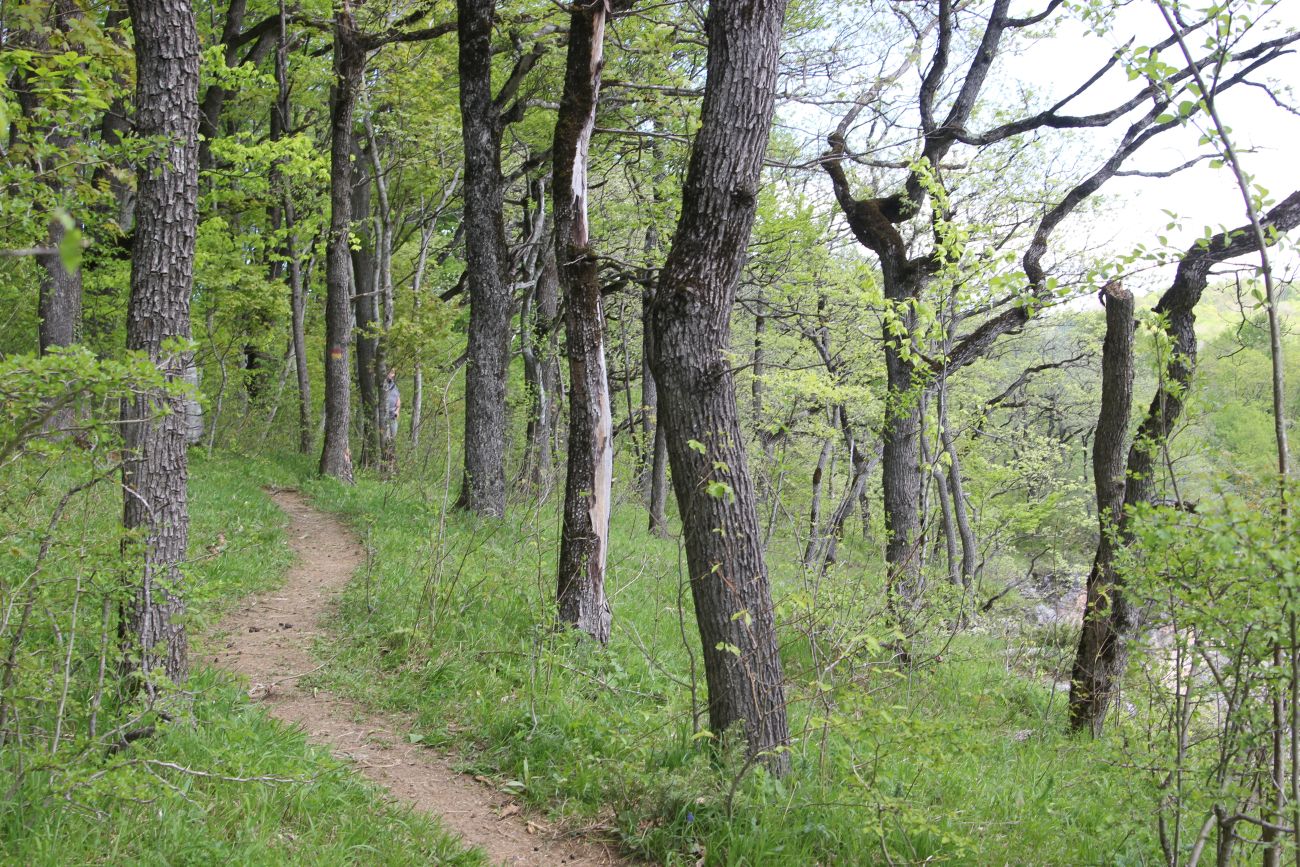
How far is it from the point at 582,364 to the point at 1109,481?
185 inches

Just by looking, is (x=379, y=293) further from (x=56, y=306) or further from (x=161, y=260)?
(x=161, y=260)

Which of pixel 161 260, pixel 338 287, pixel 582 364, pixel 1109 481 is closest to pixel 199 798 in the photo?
pixel 161 260

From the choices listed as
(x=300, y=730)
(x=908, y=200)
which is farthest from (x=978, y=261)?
(x=300, y=730)

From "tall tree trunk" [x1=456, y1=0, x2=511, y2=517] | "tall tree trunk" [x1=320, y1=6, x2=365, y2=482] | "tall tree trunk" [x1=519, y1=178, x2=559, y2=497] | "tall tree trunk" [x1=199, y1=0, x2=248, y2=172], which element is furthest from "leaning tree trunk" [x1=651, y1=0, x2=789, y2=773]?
"tall tree trunk" [x1=199, y1=0, x2=248, y2=172]

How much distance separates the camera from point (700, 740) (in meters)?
4.68

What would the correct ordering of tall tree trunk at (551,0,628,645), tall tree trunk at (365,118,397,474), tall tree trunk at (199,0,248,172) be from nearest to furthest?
tall tree trunk at (551,0,628,645), tall tree trunk at (199,0,248,172), tall tree trunk at (365,118,397,474)

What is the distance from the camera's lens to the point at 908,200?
9281 mm

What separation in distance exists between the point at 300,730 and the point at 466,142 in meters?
7.23

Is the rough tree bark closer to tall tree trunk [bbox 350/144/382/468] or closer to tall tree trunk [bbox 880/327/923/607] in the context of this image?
tall tree trunk [bbox 880/327/923/607]

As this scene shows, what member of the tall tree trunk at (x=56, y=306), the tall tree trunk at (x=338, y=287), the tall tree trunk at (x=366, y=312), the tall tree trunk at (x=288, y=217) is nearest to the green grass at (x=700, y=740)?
the tall tree trunk at (x=338, y=287)

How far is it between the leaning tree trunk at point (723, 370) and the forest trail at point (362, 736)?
3.80ft

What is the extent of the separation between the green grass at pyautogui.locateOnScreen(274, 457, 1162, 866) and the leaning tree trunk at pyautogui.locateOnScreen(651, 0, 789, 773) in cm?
26

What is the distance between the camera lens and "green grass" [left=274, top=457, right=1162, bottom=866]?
4012 millimetres

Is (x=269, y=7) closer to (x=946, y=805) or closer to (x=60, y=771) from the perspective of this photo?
(x=60, y=771)
